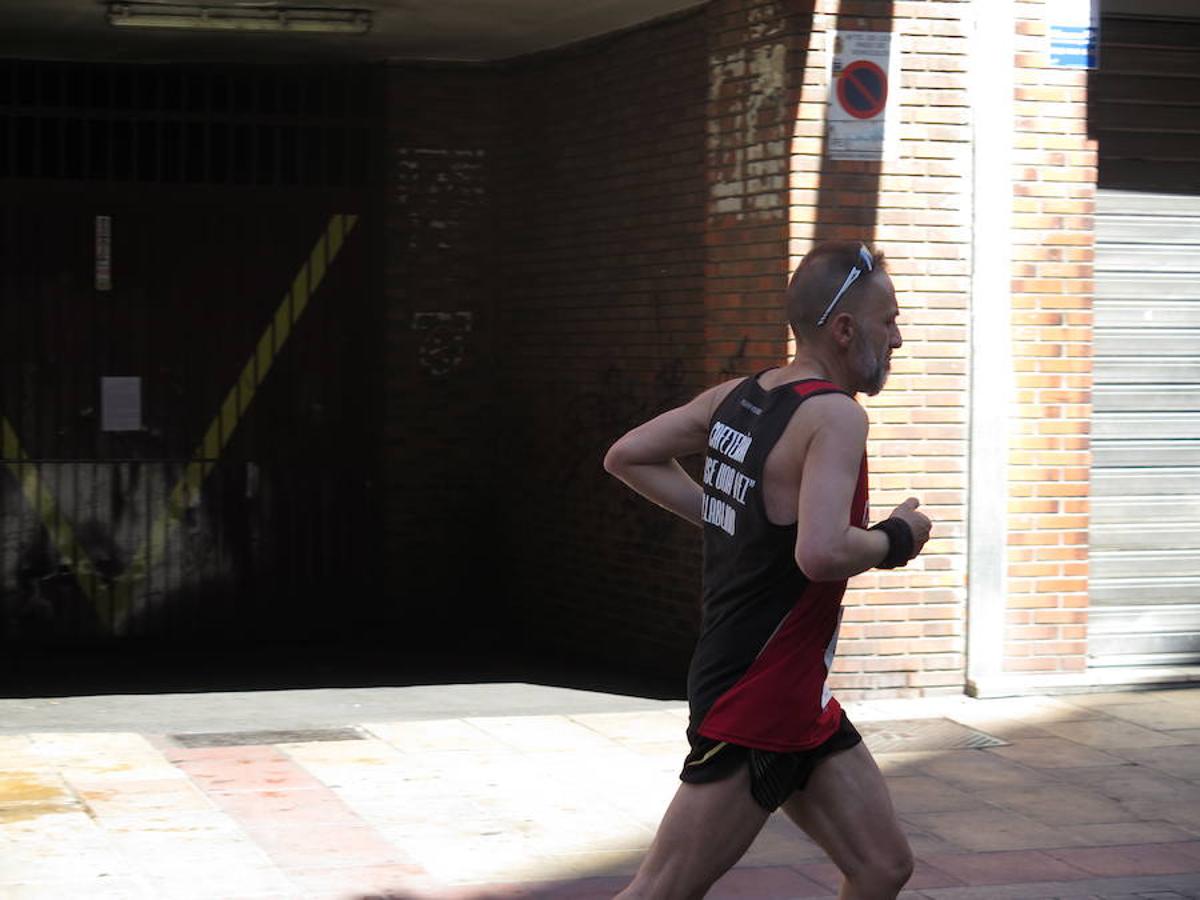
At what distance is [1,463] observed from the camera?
11.2 meters

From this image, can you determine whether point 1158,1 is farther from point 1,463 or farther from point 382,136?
point 1,463

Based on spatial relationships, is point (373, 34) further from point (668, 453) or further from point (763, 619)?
point (763, 619)

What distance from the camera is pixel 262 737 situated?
8578 millimetres

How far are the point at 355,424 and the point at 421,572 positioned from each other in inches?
38.8

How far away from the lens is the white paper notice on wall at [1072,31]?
938cm

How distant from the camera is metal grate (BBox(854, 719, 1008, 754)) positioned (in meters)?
8.46

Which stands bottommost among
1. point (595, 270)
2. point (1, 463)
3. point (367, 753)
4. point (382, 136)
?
point (367, 753)

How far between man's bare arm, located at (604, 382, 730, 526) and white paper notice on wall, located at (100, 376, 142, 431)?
7.39 metres

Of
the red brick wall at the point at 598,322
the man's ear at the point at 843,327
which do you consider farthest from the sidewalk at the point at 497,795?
the man's ear at the point at 843,327

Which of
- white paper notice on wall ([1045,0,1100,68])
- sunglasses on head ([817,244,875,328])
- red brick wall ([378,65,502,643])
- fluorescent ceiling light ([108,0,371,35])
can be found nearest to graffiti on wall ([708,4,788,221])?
white paper notice on wall ([1045,0,1100,68])

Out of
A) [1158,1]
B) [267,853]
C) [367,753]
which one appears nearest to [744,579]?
[267,853]

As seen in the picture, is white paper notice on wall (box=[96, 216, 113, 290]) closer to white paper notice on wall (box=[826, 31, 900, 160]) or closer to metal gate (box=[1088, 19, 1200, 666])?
white paper notice on wall (box=[826, 31, 900, 160])

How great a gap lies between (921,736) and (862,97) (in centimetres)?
294

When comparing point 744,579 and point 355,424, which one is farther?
point 355,424
